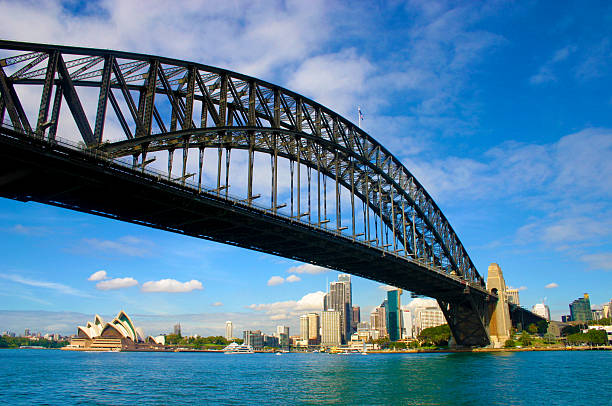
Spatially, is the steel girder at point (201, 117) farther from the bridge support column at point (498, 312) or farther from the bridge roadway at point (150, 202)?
the bridge support column at point (498, 312)

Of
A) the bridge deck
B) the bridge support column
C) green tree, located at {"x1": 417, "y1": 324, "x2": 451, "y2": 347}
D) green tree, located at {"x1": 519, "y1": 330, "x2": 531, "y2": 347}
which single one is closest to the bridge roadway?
the bridge deck

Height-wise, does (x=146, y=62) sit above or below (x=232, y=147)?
above

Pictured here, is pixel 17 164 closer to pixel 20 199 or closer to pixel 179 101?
pixel 20 199

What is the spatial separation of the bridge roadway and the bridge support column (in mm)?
59168

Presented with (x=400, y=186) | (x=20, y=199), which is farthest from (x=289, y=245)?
(x=400, y=186)

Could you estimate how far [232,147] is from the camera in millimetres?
49094

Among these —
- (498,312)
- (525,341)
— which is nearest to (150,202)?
(498,312)

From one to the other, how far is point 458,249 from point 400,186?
33264 millimetres

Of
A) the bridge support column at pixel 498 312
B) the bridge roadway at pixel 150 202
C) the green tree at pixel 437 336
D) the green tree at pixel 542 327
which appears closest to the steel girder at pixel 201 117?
the bridge roadway at pixel 150 202

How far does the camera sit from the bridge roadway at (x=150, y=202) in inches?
1211

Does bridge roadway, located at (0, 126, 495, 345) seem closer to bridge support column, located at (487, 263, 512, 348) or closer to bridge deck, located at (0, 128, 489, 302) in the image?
bridge deck, located at (0, 128, 489, 302)

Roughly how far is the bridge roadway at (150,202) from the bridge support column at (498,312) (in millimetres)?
59168

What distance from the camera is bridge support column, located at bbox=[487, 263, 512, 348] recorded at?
111375mm

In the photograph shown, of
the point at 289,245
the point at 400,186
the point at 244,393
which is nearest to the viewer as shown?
the point at 244,393
